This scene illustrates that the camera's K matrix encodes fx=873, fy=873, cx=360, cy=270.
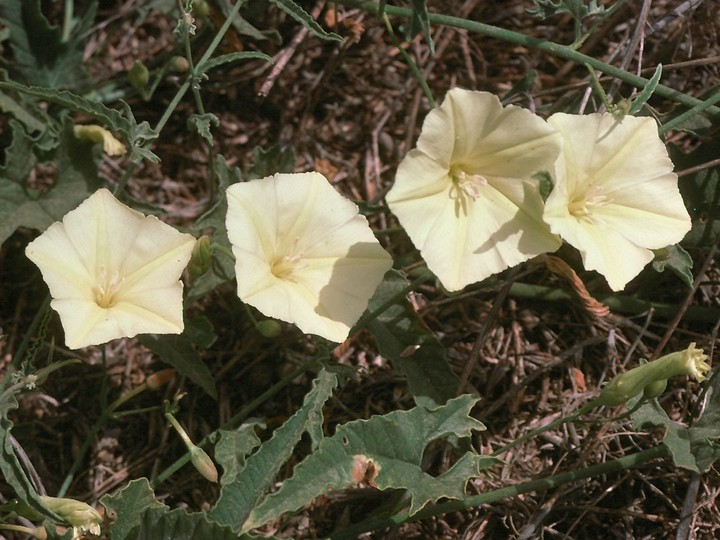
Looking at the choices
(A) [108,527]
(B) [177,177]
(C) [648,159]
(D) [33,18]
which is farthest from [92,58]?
(C) [648,159]

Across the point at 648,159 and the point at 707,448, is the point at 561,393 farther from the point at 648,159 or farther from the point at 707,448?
the point at 648,159

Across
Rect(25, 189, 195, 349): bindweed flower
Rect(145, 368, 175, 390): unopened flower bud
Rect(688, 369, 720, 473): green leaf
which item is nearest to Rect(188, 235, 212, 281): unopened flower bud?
Rect(25, 189, 195, 349): bindweed flower

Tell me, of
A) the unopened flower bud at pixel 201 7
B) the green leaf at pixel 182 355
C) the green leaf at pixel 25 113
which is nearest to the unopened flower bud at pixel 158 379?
the green leaf at pixel 182 355

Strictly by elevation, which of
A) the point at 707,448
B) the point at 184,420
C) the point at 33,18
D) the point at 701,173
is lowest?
the point at 184,420

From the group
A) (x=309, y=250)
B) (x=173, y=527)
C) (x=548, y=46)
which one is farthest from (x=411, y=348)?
(x=548, y=46)

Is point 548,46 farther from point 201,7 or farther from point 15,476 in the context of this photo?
point 15,476

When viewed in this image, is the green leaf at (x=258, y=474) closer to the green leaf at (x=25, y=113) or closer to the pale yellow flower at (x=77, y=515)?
the pale yellow flower at (x=77, y=515)
